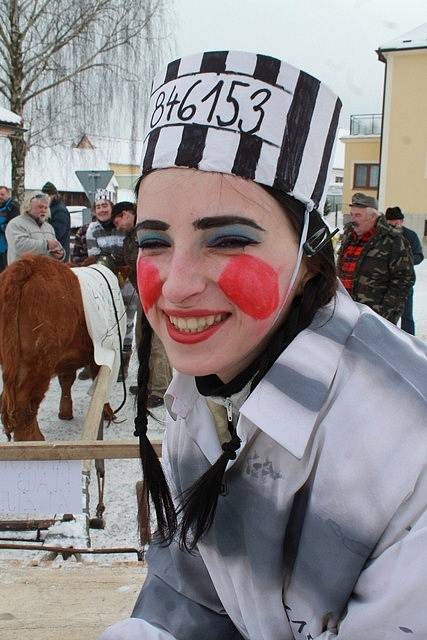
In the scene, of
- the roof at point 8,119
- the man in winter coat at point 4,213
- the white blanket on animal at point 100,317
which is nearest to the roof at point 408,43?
the roof at point 8,119

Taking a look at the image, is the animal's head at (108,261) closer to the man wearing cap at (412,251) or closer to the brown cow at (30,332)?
the brown cow at (30,332)

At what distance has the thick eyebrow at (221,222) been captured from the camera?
1001 mm

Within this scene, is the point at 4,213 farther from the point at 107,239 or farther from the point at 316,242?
the point at 316,242

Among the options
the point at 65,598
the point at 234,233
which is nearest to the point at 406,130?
the point at 65,598

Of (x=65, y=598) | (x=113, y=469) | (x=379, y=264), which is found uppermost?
(x=379, y=264)

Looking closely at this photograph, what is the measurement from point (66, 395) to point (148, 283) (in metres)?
4.16

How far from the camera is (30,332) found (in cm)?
396

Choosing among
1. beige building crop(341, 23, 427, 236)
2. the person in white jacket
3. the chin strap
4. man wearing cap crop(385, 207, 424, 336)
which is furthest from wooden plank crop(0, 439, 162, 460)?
beige building crop(341, 23, 427, 236)

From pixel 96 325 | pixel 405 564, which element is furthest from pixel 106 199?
Result: pixel 405 564

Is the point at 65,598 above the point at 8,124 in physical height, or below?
below

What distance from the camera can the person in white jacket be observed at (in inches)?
34.5

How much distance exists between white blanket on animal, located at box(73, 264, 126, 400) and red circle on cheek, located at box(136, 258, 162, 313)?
3.22m

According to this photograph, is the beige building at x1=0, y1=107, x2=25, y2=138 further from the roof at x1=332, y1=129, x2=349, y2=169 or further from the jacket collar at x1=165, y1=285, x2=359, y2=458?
the jacket collar at x1=165, y1=285, x2=359, y2=458

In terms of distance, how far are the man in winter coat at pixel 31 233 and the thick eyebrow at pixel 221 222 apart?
5618 millimetres
